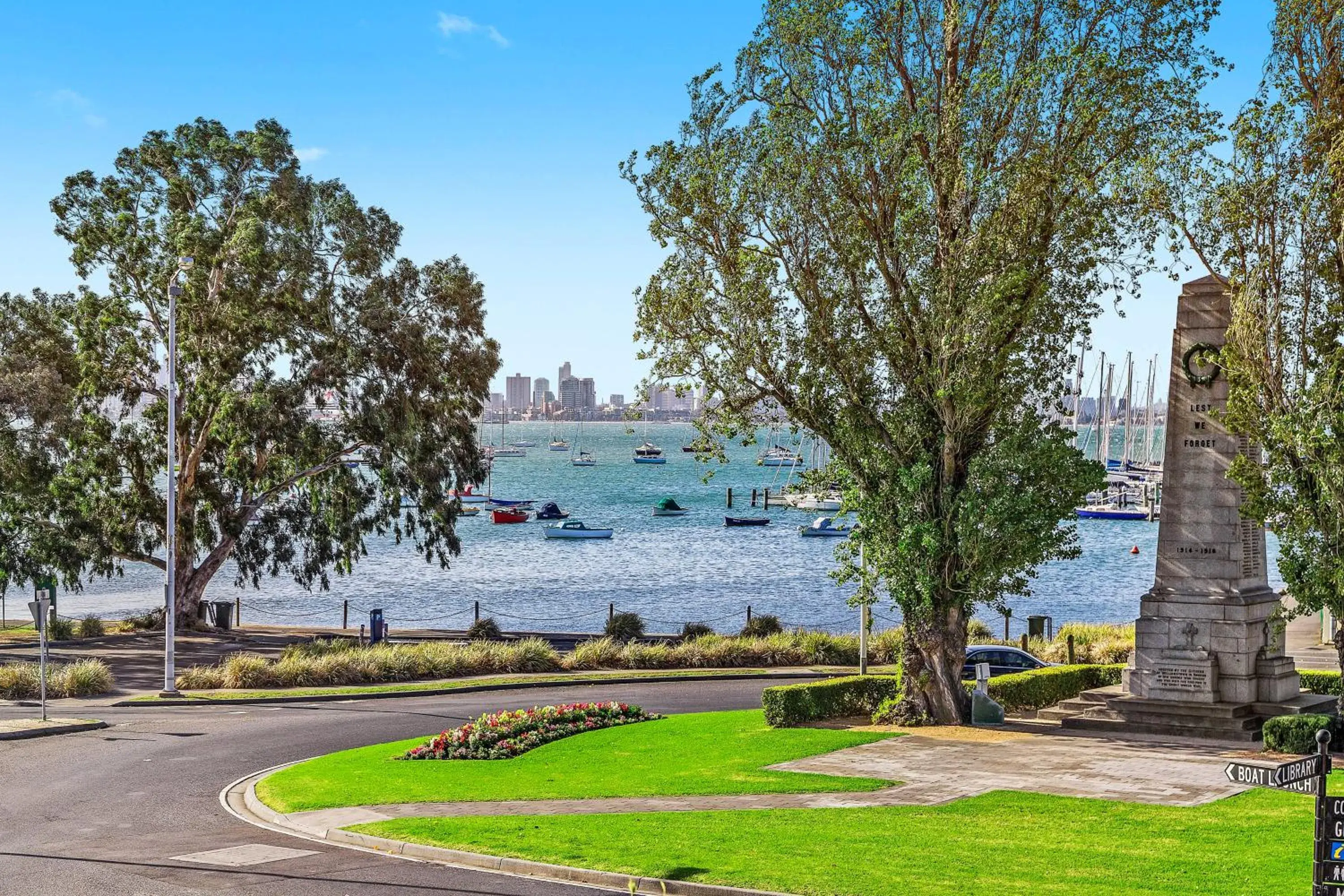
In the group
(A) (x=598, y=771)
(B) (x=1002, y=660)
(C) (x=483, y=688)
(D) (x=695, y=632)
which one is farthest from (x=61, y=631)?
(B) (x=1002, y=660)

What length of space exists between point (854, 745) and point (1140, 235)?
35.4 feet

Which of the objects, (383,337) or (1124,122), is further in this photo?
(383,337)

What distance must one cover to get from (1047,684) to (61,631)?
32.9m

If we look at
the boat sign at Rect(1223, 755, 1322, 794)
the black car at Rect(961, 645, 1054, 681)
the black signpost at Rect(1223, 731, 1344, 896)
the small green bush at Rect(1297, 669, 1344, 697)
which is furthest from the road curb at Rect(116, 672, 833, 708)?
the boat sign at Rect(1223, 755, 1322, 794)

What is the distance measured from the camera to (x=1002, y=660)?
3409cm

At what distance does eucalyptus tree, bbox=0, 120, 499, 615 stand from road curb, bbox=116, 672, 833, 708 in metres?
11.6

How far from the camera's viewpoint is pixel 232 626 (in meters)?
53.0

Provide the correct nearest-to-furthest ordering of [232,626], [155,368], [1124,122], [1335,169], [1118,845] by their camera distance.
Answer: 1. [1118,845]
2. [1335,169]
3. [1124,122]
4. [155,368]
5. [232,626]

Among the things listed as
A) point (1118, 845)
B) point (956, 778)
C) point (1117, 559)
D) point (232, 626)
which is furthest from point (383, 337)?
point (1117, 559)

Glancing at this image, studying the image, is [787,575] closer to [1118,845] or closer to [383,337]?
[383,337]

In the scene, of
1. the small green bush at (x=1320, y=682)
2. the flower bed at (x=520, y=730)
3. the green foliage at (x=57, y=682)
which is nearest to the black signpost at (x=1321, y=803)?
the flower bed at (x=520, y=730)

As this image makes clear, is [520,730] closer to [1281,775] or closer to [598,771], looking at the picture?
[598,771]

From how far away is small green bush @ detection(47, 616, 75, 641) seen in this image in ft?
148

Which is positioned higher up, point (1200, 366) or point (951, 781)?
point (1200, 366)
